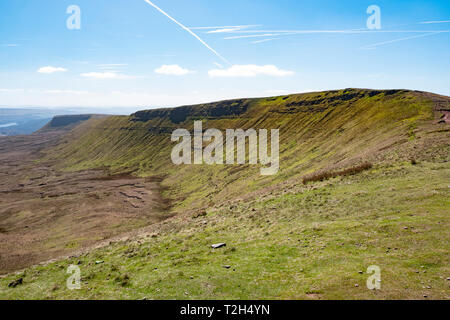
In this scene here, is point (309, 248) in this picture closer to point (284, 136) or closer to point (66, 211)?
point (66, 211)

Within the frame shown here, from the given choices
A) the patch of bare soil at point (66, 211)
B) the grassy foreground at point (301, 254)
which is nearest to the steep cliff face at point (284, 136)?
the patch of bare soil at point (66, 211)

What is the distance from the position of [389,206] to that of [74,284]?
2172 centimetres

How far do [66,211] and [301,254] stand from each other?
61.0 metres

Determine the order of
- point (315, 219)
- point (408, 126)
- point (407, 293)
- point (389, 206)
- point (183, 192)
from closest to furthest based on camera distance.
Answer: point (407, 293), point (389, 206), point (315, 219), point (408, 126), point (183, 192)

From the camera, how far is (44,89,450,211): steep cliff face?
41.6 metres

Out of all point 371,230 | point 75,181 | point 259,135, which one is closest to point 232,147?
point 259,135

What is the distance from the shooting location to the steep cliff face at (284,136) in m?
41.6

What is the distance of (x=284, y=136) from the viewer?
8050 cm

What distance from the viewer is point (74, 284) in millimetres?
15195

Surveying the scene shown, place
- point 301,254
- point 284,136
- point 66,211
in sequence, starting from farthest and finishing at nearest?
point 284,136
point 66,211
point 301,254

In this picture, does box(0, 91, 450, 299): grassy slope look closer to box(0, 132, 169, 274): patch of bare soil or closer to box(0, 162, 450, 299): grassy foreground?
box(0, 162, 450, 299): grassy foreground

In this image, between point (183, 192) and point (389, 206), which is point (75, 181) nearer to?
point (183, 192)

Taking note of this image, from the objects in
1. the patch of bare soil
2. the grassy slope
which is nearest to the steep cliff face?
the grassy slope

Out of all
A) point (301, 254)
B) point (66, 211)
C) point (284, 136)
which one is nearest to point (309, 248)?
point (301, 254)
